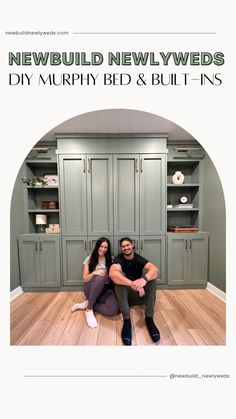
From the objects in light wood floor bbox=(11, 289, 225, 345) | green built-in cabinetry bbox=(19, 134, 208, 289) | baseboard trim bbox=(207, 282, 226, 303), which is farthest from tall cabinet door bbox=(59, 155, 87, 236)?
baseboard trim bbox=(207, 282, 226, 303)

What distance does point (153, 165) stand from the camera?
2.02m

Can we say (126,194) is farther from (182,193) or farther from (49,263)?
(49,263)

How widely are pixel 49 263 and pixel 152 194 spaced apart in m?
1.55

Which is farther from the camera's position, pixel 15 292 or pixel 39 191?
pixel 39 191

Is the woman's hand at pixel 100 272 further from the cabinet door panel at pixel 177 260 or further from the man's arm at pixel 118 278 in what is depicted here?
the cabinet door panel at pixel 177 260

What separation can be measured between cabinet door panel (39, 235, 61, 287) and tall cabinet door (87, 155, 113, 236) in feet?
1.69

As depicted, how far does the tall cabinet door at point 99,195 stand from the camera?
1.99 meters

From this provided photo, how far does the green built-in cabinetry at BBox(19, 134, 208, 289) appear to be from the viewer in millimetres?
1992

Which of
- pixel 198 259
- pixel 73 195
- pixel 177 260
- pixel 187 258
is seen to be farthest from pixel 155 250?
pixel 73 195

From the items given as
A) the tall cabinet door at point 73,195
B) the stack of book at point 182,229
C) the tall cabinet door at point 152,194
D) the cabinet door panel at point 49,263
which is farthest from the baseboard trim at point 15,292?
the stack of book at point 182,229

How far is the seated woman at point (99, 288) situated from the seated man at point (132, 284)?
0.59ft

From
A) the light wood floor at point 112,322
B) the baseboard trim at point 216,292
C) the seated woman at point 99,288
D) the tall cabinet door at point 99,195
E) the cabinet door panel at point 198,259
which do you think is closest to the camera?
the light wood floor at point 112,322

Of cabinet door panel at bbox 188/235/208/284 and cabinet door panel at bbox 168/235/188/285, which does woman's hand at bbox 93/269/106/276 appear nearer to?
cabinet door panel at bbox 168/235/188/285

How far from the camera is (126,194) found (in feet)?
6.60
